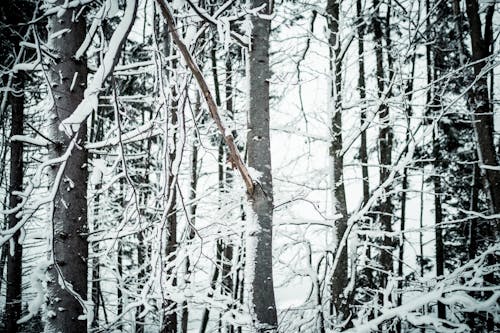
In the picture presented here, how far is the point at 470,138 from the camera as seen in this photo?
12.9m

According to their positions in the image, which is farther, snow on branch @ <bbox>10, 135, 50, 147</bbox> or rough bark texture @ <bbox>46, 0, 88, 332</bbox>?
rough bark texture @ <bbox>46, 0, 88, 332</bbox>

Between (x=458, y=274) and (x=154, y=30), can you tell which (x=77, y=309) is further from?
(x=458, y=274)

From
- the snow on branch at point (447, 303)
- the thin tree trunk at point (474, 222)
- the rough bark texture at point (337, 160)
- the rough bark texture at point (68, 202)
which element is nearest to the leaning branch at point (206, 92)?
the snow on branch at point (447, 303)

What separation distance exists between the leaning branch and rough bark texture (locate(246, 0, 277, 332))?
176 mm

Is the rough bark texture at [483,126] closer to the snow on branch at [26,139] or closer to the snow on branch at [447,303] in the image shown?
the snow on branch at [447,303]

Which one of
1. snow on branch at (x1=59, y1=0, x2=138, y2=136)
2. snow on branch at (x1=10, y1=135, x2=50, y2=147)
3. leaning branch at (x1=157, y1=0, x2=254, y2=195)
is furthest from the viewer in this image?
snow on branch at (x1=10, y1=135, x2=50, y2=147)

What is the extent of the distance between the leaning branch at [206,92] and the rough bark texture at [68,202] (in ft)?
5.62

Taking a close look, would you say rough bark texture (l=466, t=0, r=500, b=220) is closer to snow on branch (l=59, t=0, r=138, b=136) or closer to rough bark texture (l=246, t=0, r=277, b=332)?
rough bark texture (l=246, t=0, r=277, b=332)

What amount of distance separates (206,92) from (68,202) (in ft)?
7.34

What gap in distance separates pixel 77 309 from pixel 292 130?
3667mm

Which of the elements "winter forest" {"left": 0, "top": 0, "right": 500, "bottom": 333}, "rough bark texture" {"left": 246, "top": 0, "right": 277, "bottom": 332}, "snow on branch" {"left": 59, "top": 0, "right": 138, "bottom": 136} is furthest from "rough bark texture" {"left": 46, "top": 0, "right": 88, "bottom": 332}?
"snow on branch" {"left": 59, "top": 0, "right": 138, "bottom": 136}

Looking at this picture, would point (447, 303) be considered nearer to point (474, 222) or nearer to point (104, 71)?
point (104, 71)

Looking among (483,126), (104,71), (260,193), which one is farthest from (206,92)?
(483,126)

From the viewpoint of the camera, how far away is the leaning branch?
46.9 inches
